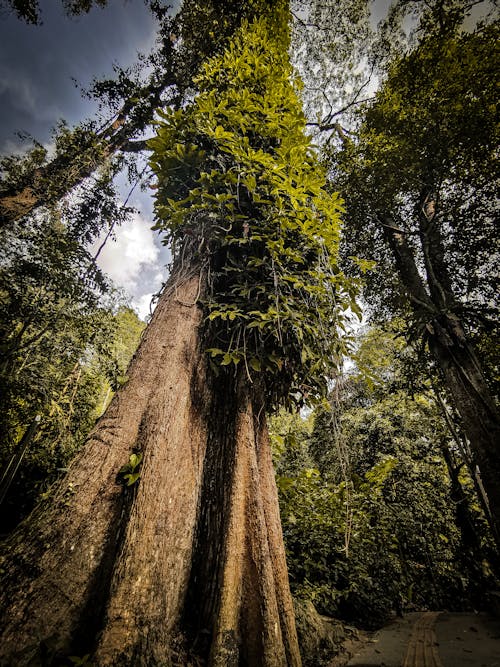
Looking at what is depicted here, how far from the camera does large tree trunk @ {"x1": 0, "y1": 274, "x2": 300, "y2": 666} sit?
1.42 metres

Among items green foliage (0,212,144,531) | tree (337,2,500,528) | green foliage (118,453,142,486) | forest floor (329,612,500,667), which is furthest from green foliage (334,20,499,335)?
green foliage (0,212,144,531)

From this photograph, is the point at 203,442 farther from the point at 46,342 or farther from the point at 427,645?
the point at 46,342

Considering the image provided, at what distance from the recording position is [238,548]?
6.59ft

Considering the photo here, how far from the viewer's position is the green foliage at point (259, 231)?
2.64m

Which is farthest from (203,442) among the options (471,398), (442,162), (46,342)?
(46,342)

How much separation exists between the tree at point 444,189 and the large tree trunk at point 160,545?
11.8ft

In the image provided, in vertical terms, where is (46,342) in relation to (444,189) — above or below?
below

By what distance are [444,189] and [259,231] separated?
450 centimetres

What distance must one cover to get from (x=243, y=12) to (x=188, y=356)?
708 centimetres

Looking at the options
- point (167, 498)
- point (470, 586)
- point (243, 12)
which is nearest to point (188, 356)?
point (167, 498)

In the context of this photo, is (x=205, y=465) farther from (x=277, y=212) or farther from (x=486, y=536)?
(x=486, y=536)

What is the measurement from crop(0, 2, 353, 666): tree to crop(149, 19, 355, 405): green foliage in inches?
0.8

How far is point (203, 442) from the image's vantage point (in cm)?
239

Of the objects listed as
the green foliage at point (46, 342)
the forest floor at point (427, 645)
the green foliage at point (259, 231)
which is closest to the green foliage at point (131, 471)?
the green foliage at point (259, 231)
